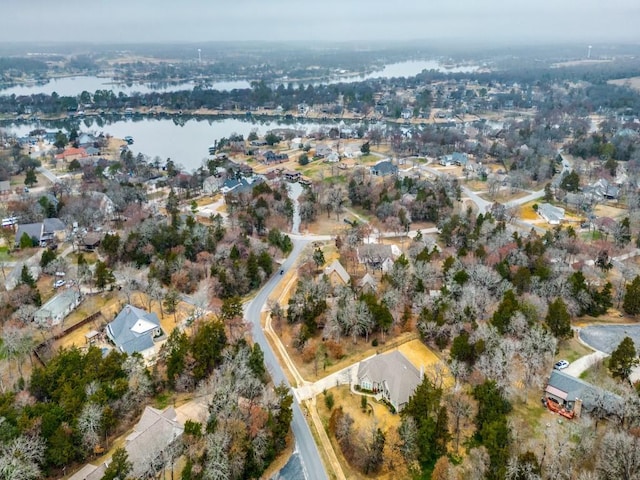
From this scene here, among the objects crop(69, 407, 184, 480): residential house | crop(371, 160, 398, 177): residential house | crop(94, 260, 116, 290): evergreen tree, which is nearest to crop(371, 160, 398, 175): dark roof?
crop(371, 160, 398, 177): residential house

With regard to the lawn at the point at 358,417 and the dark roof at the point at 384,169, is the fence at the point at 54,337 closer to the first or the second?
the lawn at the point at 358,417

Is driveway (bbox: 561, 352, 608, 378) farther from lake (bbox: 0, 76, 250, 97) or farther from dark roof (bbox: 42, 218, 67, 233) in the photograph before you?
lake (bbox: 0, 76, 250, 97)

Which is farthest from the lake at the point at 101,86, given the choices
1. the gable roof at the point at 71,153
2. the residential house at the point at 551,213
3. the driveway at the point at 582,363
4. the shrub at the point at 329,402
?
the driveway at the point at 582,363

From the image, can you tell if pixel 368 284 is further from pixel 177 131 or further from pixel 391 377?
pixel 177 131

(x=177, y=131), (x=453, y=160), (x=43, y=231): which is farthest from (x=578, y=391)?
(x=177, y=131)

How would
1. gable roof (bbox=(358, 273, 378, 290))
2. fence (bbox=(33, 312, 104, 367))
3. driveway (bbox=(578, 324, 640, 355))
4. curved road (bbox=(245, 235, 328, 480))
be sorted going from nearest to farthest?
curved road (bbox=(245, 235, 328, 480)) < fence (bbox=(33, 312, 104, 367)) < driveway (bbox=(578, 324, 640, 355)) < gable roof (bbox=(358, 273, 378, 290))

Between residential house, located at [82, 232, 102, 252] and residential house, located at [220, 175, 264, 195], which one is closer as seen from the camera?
residential house, located at [82, 232, 102, 252]

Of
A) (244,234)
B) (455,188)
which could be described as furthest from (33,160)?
(455,188)
